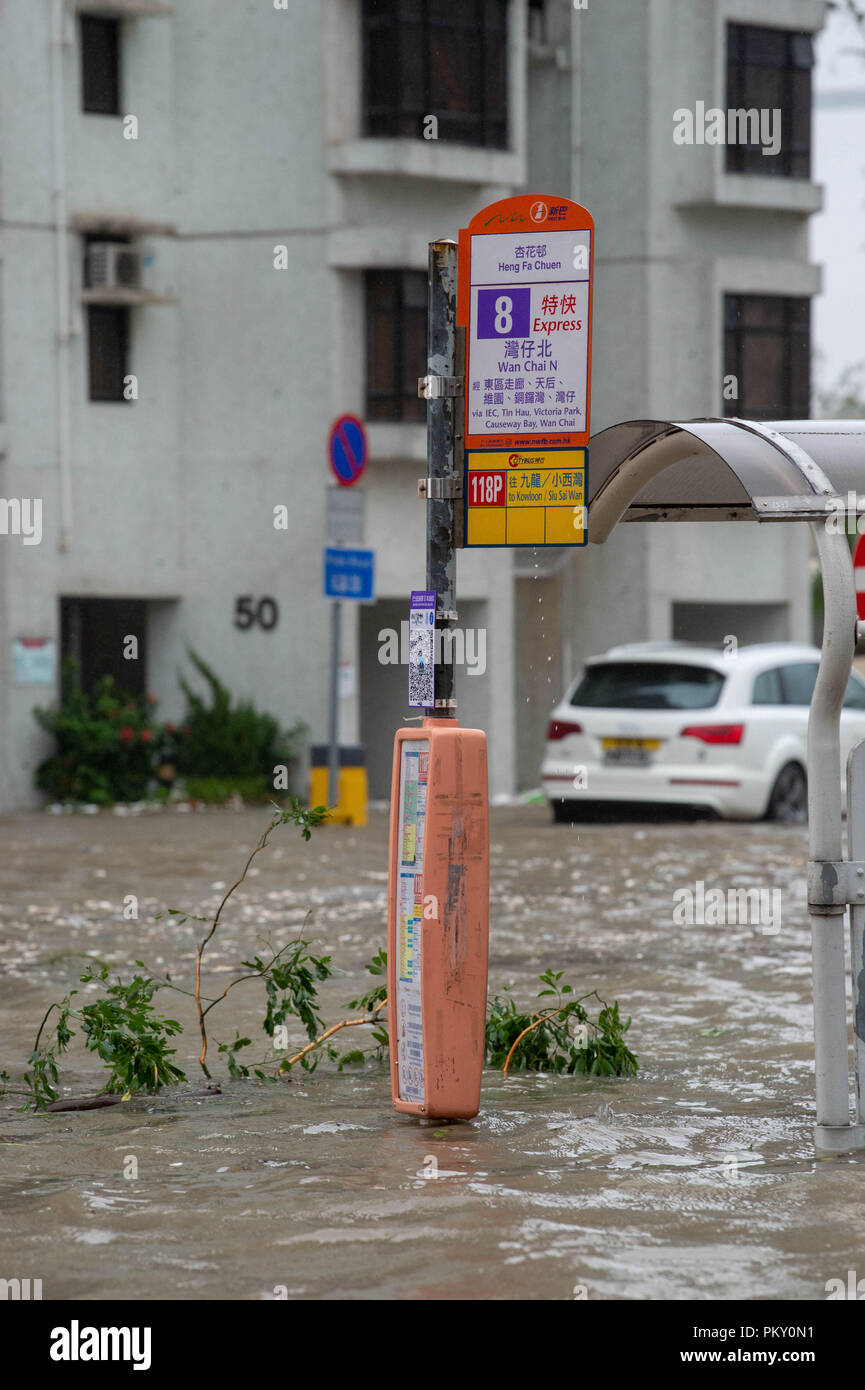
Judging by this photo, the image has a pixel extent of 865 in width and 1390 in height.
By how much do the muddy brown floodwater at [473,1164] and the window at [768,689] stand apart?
805 centimetres

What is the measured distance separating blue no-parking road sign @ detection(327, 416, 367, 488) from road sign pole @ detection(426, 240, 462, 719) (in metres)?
14.2

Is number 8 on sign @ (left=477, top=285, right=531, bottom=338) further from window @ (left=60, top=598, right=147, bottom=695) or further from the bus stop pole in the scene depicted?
window @ (left=60, top=598, right=147, bottom=695)

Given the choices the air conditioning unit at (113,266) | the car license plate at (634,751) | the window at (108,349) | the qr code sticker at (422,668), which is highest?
the air conditioning unit at (113,266)

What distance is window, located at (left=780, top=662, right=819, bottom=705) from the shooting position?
66.8 feet

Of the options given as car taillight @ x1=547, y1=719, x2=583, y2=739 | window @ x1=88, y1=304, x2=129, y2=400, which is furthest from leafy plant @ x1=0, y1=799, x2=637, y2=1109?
window @ x1=88, y1=304, x2=129, y2=400

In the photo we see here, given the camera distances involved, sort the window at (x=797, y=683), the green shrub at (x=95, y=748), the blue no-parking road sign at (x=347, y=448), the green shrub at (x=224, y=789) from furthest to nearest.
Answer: the green shrub at (x=224, y=789) < the green shrub at (x=95, y=748) < the blue no-parking road sign at (x=347, y=448) < the window at (x=797, y=683)

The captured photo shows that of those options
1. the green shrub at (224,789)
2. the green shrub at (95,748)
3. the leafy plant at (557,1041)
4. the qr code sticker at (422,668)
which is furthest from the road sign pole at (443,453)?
the green shrub at (224,789)

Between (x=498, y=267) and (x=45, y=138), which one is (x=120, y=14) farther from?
(x=498, y=267)

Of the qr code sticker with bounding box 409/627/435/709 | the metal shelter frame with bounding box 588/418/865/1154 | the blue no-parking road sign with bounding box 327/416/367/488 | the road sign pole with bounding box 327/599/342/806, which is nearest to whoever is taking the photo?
the metal shelter frame with bounding box 588/418/865/1154

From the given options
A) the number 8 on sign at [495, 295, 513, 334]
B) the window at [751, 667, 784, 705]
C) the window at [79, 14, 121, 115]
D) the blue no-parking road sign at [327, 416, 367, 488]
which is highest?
the window at [79, 14, 121, 115]

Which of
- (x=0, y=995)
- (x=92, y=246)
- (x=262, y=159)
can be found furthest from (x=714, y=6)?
(x=0, y=995)

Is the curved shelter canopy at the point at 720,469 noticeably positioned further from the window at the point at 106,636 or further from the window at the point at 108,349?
the window at the point at 106,636

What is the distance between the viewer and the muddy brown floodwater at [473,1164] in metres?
4.92
